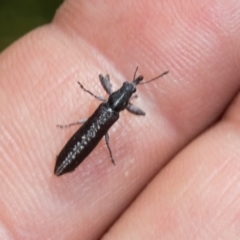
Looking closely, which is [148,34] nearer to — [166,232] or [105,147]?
[105,147]

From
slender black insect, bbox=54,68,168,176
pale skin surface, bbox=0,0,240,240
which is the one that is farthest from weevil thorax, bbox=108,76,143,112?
pale skin surface, bbox=0,0,240,240

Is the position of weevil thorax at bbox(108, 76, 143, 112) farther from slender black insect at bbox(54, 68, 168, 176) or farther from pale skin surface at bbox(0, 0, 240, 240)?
pale skin surface at bbox(0, 0, 240, 240)

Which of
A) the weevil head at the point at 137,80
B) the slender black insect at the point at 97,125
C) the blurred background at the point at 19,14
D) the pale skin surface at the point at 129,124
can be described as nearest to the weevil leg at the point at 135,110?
the slender black insect at the point at 97,125

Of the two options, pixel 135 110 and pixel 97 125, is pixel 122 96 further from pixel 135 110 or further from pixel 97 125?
pixel 97 125

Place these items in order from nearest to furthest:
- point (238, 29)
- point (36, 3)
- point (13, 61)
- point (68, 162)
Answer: point (68, 162)
point (238, 29)
point (13, 61)
point (36, 3)

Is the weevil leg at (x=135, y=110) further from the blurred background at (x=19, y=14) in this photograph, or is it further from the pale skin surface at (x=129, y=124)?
the blurred background at (x=19, y=14)

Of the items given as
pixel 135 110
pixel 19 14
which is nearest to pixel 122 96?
pixel 135 110

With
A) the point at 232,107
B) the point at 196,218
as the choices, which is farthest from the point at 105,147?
the point at 232,107
